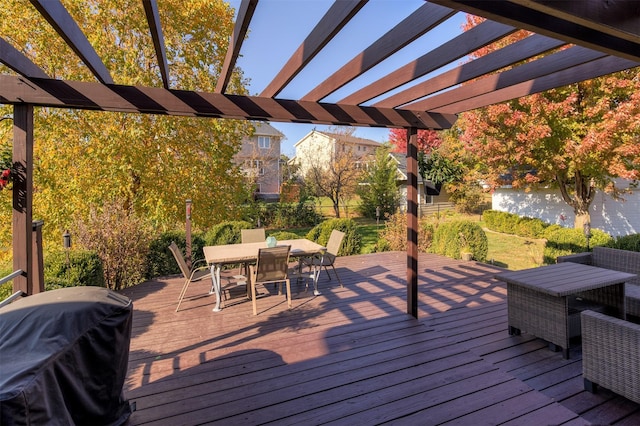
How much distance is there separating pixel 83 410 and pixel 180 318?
104 inches

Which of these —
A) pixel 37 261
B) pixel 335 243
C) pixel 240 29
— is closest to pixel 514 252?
pixel 335 243

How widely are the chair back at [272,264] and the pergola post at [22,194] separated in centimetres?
220

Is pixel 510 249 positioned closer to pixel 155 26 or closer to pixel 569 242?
pixel 569 242

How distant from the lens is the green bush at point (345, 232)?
795 cm

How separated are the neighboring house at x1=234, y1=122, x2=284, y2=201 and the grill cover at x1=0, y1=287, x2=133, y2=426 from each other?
11414 mm

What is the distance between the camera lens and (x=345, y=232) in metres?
8.09

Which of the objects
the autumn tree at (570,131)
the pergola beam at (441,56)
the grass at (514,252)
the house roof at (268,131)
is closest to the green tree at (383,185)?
the grass at (514,252)

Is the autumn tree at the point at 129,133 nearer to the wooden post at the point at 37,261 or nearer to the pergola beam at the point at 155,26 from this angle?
the wooden post at the point at 37,261

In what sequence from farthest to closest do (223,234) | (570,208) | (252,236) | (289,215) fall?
(289,215) < (570,208) < (223,234) < (252,236)

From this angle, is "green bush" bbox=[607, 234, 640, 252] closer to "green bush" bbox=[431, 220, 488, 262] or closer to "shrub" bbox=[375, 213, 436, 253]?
"green bush" bbox=[431, 220, 488, 262]

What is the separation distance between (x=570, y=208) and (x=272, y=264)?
35.8 feet

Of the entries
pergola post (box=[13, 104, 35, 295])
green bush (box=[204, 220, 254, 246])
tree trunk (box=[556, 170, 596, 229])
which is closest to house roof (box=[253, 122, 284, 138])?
green bush (box=[204, 220, 254, 246])

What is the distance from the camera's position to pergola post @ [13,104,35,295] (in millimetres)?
2576

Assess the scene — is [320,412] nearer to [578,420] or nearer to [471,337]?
[578,420]
